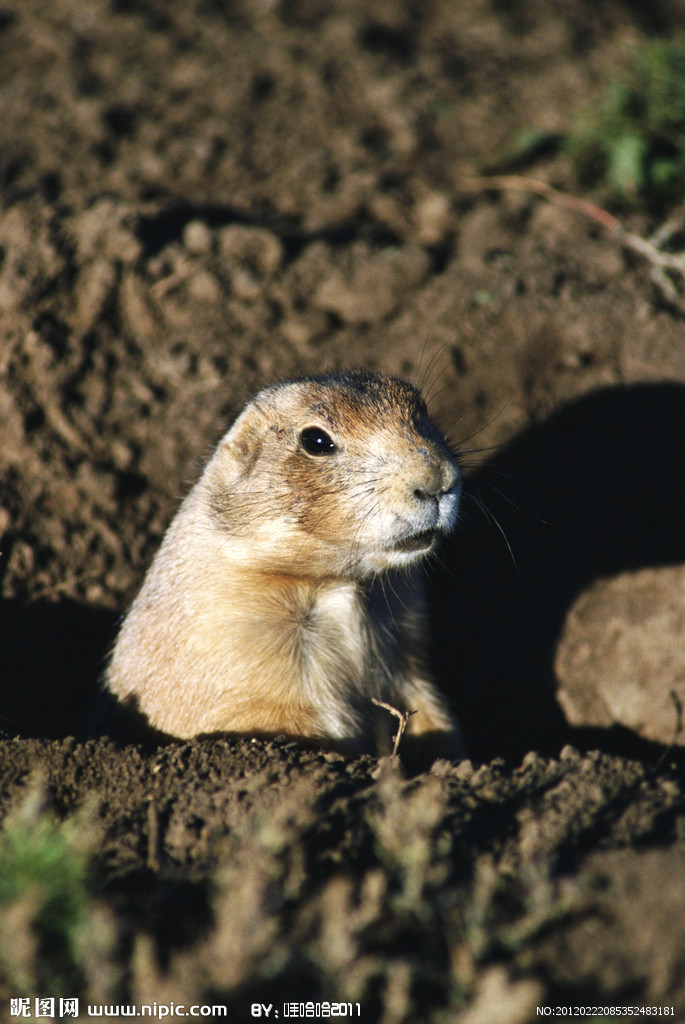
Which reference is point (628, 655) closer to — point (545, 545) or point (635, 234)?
point (545, 545)

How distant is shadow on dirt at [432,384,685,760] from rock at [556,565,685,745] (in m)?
0.10

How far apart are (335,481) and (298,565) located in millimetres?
543

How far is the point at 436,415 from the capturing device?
6.07 meters

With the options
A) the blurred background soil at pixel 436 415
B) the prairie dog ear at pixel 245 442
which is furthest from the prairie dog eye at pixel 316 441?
the blurred background soil at pixel 436 415

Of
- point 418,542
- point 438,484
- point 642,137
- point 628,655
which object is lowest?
point 628,655

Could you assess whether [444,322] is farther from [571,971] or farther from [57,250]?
[571,971]

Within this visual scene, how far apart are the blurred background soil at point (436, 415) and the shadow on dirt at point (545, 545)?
0.08 feet

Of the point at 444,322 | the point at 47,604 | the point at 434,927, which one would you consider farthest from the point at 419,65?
the point at 434,927

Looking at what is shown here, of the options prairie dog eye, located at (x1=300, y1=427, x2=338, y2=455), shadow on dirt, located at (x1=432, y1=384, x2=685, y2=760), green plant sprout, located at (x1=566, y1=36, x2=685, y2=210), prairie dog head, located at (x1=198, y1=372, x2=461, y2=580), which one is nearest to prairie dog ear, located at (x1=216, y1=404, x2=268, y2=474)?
prairie dog head, located at (x1=198, y1=372, x2=461, y2=580)

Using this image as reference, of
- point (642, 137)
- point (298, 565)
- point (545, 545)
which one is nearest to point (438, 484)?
point (298, 565)

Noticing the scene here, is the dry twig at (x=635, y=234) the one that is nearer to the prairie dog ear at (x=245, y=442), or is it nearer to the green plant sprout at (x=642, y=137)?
the green plant sprout at (x=642, y=137)

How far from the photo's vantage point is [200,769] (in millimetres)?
4090

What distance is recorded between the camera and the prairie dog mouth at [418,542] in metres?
4.38

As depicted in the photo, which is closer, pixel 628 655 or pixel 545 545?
pixel 628 655
